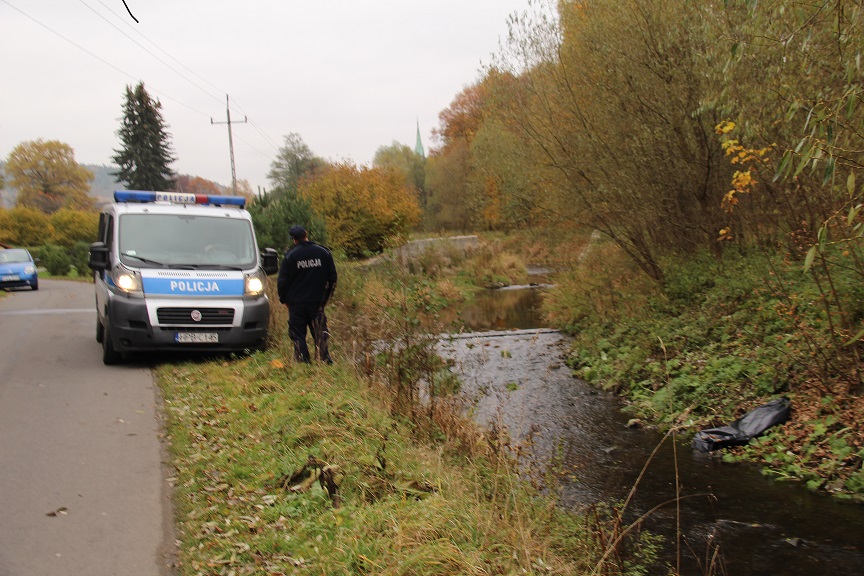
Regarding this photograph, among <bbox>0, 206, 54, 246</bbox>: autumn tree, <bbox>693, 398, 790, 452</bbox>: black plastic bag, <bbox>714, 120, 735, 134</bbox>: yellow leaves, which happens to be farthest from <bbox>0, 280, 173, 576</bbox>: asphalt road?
<bbox>0, 206, 54, 246</bbox>: autumn tree

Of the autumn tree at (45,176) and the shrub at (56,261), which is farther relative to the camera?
the autumn tree at (45,176)

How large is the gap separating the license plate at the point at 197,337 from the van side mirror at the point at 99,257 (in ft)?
5.04

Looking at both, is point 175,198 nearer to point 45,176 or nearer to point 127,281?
point 127,281

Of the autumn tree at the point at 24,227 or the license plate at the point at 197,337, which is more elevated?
the autumn tree at the point at 24,227

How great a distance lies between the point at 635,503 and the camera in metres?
7.40

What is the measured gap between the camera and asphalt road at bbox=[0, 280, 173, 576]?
4.52 meters

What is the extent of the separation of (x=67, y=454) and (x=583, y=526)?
15.1ft

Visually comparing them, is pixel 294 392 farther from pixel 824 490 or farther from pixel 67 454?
pixel 824 490

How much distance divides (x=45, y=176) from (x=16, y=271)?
57.5 metres

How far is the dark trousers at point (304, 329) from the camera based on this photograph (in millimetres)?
9617

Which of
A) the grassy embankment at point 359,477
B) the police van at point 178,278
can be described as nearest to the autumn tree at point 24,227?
the police van at point 178,278

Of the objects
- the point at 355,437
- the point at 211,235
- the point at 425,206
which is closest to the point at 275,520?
the point at 355,437

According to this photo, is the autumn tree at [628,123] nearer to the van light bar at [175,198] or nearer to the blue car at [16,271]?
the van light bar at [175,198]

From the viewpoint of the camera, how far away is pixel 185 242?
10930 millimetres
